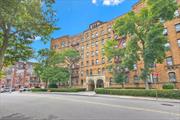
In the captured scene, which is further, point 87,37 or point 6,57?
point 87,37

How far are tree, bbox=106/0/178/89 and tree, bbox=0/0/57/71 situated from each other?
52.1 ft

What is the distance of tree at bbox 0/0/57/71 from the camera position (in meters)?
5.53

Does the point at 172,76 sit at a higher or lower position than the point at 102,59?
lower

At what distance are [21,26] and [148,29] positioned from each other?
18556mm

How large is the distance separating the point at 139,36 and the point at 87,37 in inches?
1080

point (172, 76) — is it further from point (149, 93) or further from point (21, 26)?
point (21, 26)

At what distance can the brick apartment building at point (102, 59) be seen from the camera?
28.4 meters

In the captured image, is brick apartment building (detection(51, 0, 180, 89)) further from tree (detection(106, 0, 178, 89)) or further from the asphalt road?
the asphalt road

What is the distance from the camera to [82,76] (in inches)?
1834

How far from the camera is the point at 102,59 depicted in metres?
42.2

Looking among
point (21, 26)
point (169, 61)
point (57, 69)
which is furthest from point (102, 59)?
point (21, 26)

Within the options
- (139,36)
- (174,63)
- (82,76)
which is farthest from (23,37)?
(82,76)

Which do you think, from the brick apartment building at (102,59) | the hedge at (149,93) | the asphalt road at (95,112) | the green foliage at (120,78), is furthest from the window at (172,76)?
the asphalt road at (95,112)

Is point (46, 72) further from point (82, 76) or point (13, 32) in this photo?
point (13, 32)
